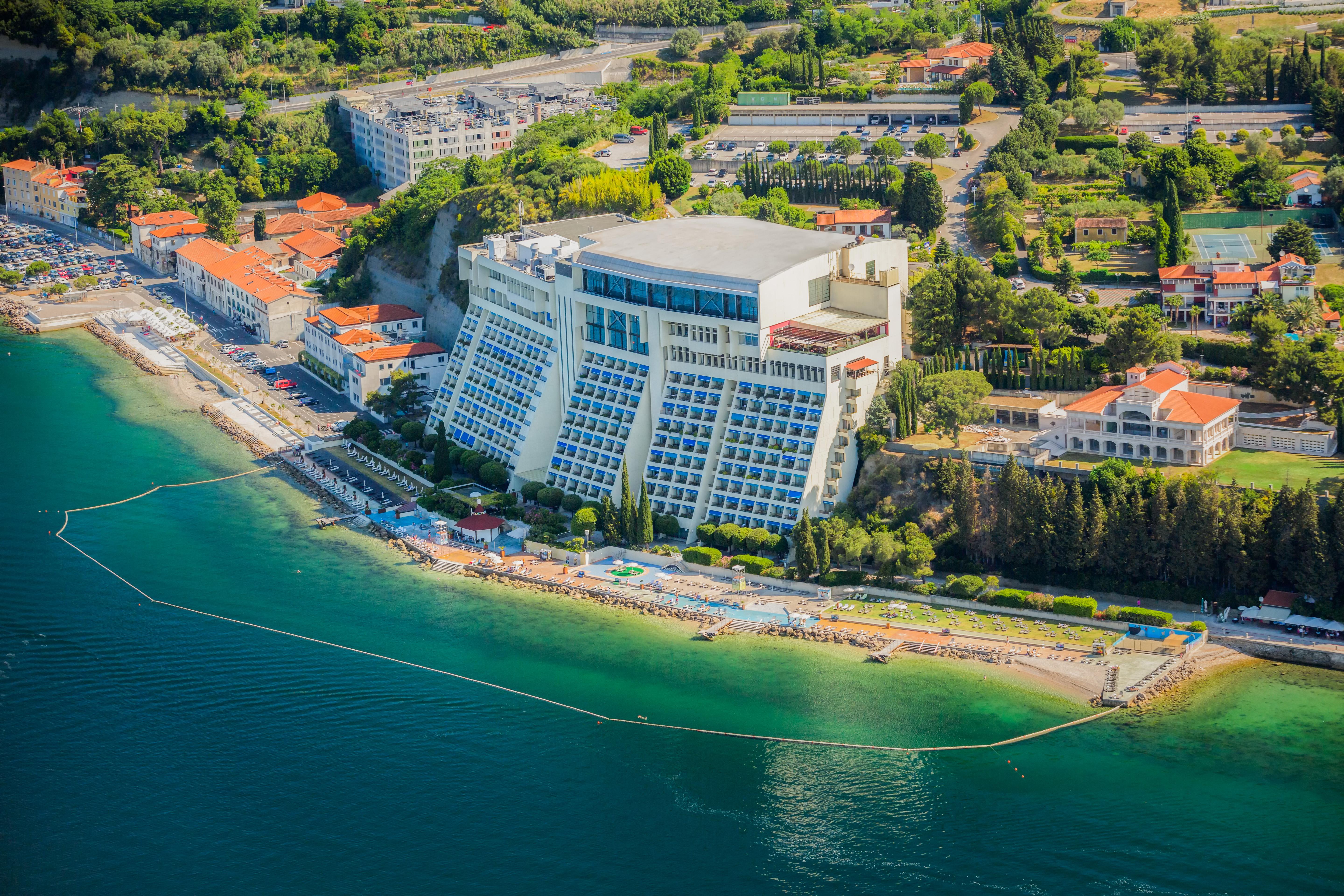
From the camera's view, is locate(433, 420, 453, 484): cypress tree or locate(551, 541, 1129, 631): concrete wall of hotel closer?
locate(551, 541, 1129, 631): concrete wall of hotel

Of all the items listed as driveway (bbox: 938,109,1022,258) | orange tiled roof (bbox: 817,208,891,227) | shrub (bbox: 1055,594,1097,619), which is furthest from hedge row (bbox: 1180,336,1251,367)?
orange tiled roof (bbox: 817,208,891,227)

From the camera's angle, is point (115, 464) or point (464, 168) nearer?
point (115, 464)

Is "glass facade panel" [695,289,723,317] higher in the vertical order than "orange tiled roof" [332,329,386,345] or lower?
higher

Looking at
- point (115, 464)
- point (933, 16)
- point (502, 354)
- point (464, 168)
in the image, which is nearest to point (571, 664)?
point (502, 354)

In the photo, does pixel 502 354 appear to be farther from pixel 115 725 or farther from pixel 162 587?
pixel 115 725

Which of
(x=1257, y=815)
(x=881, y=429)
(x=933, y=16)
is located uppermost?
(x=933, y=16)

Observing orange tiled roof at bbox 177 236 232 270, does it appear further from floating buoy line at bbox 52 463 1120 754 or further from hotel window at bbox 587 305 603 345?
hotel window at bbox 587 305 603 345

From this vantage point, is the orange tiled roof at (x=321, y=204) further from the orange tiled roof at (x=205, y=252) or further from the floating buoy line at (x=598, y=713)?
the floating buoy line at (x=598, y=713)

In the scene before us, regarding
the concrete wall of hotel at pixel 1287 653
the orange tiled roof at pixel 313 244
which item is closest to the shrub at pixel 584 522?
the concrete wall of hotel at pixel 1287 653
